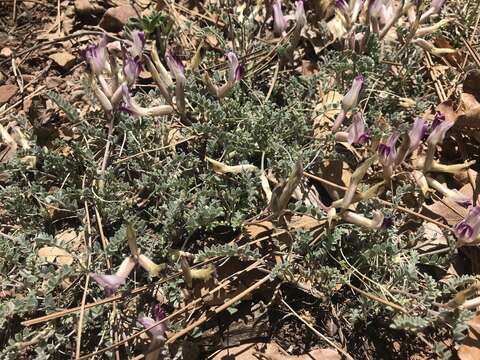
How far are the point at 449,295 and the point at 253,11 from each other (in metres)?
1.96

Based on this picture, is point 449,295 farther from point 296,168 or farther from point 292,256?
point 296,168

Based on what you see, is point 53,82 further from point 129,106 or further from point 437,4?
point 437,4

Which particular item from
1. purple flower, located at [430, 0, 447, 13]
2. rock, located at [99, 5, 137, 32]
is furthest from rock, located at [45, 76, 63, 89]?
purple flower, located at [430, 0, 447, 13]

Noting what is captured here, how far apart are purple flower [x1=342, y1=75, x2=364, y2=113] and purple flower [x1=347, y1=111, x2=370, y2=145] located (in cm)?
11

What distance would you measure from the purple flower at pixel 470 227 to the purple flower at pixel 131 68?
161cm

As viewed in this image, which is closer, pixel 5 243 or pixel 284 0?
pixel 5 243

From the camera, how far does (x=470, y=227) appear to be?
2.06 meters

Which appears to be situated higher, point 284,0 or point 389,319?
point 284,0

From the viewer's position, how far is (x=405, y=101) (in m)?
2.78

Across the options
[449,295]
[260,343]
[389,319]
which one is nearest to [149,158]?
[260,343]

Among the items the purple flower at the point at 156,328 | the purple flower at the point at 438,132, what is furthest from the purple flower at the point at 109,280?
the purple flower at the point at 438,132

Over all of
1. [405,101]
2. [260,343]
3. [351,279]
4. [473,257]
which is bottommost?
[260,343]

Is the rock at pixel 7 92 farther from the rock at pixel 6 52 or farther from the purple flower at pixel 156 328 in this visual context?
the purple flower at pixel 156 328

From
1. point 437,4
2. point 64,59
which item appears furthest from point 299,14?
Result: point 64,59
